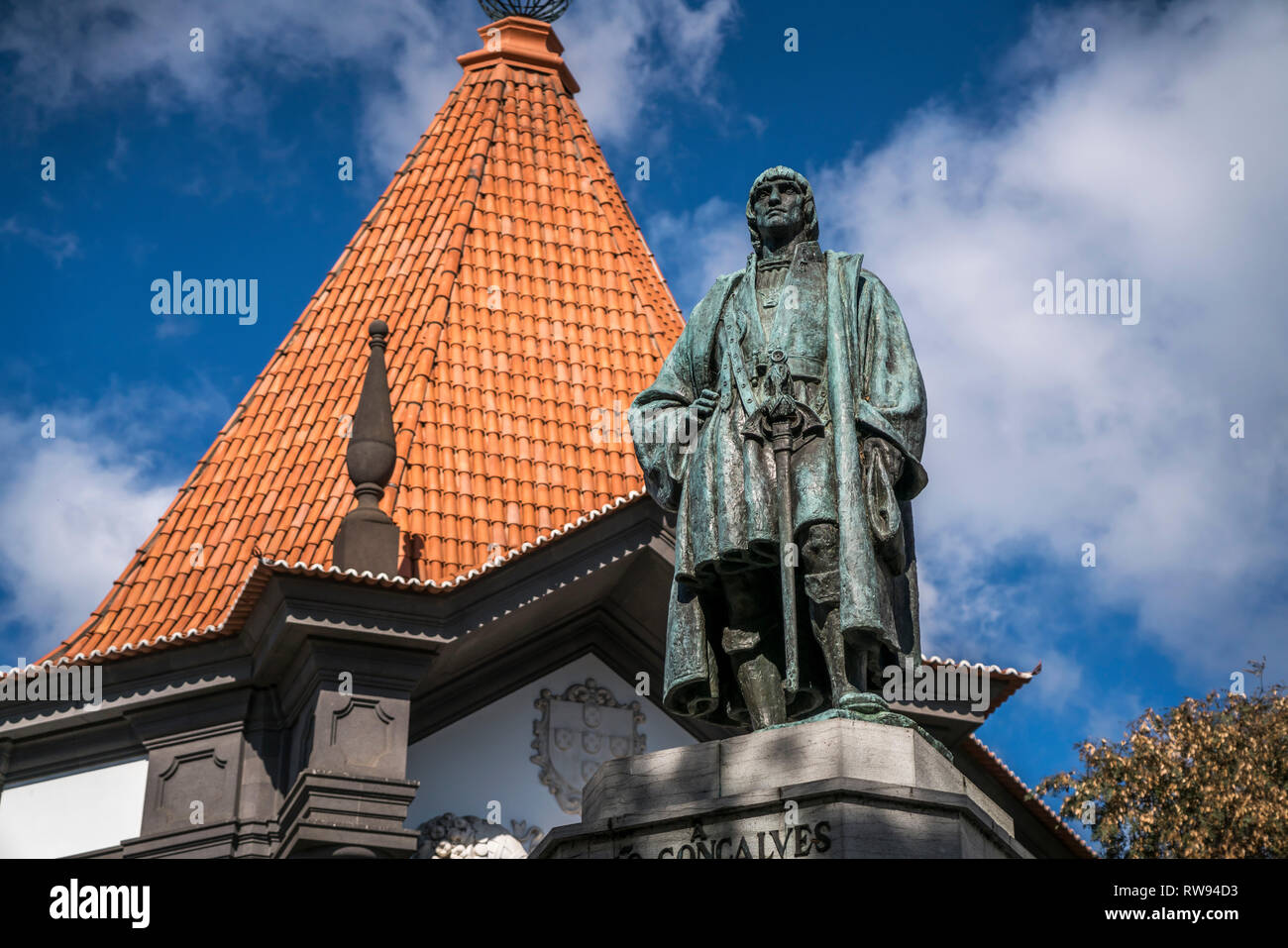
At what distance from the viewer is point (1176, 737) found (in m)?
21.5

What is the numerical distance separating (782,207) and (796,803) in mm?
2921

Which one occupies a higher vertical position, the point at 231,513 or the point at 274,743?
the point at 231,513

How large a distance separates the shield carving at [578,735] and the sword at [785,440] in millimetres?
7597

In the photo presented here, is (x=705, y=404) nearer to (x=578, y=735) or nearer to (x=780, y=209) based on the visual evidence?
(x=780, y=209)

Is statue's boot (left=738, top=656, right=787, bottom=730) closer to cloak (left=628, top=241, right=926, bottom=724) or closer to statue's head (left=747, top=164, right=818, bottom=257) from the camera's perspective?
cloak (left=628, top=241, right=926, bottom=724)

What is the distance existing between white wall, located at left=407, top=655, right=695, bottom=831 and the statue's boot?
277 inches

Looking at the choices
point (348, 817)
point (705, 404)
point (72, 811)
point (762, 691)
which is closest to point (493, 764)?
point (348, 817)

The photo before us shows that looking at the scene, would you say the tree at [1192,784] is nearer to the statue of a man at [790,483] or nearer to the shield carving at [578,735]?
the shield carving at [578,735]

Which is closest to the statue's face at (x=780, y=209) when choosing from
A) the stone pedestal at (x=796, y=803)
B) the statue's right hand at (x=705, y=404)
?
the statue's right hand at (x=705, y=404)

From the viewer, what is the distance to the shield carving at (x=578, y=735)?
1471 centimetres

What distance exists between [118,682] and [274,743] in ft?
4.41
